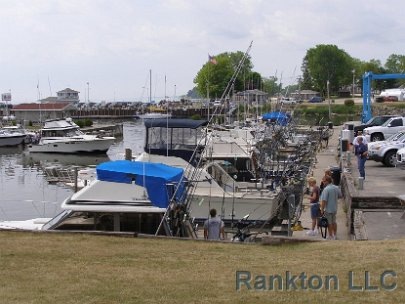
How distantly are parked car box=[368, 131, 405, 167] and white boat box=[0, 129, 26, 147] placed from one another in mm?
47512

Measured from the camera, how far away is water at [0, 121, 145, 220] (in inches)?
1110

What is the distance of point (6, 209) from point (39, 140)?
37.2m

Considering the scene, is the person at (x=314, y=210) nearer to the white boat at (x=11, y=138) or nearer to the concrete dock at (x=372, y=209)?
the concrete dock at (x=372, y=209)

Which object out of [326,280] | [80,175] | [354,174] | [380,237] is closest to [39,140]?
[80,175]

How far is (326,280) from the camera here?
31.2ft

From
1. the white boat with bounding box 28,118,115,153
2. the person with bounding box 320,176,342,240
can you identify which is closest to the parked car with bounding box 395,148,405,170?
the person with bounding box 320,176,342,240

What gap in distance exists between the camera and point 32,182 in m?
41.2

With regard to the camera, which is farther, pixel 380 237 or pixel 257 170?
pixel 257 170

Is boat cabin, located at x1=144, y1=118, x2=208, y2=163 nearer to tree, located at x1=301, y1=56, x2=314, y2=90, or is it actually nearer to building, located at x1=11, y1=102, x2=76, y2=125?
building, located at x1=11, y1=102, x2=76, y2=125

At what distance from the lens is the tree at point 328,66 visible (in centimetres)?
15638

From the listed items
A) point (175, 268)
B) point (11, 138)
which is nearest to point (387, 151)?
point (175, 268)

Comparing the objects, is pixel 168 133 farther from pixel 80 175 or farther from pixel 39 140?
pixel 39 140

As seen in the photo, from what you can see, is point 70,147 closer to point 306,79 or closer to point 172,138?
point 172,138

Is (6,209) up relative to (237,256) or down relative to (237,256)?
down
